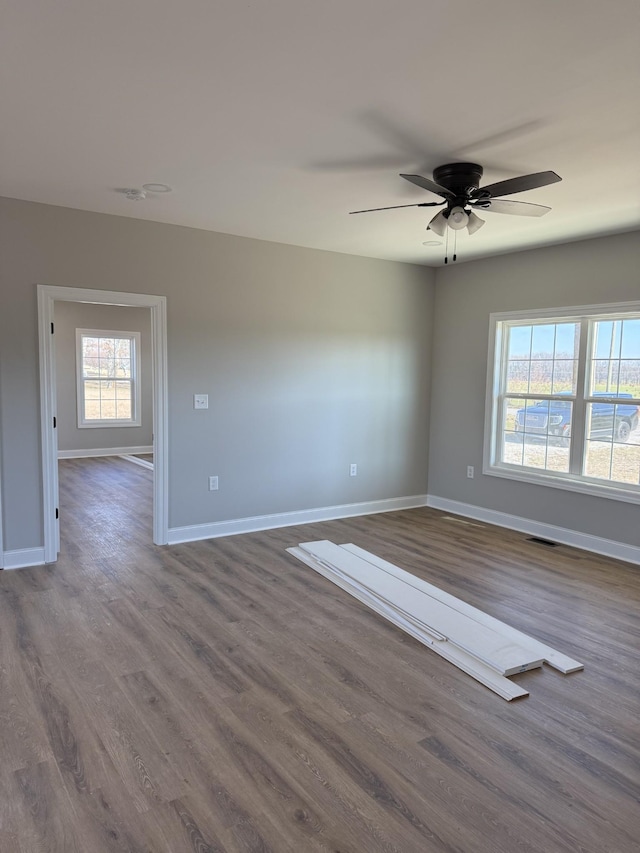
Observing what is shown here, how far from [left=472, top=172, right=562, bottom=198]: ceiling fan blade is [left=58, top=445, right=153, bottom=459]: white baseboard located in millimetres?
8141

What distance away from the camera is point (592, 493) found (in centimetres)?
486

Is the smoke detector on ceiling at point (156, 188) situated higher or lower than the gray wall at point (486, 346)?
higher

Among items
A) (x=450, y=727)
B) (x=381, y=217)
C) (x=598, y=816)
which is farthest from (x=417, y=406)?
(x=598, y=816)

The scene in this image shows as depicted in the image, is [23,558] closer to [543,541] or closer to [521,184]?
[521,184]

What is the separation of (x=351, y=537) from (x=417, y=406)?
6.33 feet

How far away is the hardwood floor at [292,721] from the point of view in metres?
1.86

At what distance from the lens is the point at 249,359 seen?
515cm

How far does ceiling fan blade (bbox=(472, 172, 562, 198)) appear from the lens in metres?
2.69

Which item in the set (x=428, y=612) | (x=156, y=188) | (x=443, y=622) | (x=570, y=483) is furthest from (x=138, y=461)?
(x=443, y=622)

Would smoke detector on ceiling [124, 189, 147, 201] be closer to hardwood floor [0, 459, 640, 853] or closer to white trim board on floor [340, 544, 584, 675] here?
hardwood floor [0, 459, 640, 853]

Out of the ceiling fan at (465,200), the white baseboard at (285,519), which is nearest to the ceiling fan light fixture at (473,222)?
the ceiling fan at (465,200)

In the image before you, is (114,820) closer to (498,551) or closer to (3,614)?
(3,614)

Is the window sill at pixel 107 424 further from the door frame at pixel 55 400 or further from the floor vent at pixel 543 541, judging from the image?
the floor vent at pixel 543 541

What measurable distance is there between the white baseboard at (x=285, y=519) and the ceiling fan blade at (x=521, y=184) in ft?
11.2
